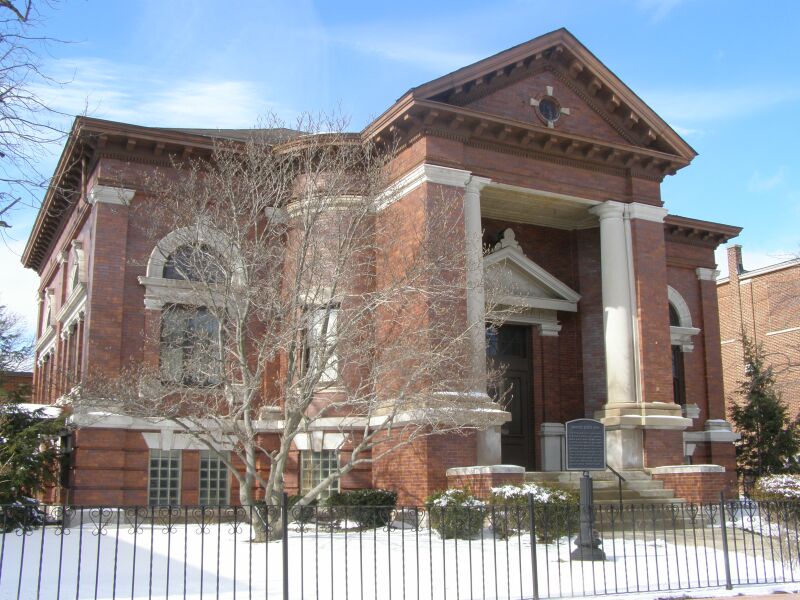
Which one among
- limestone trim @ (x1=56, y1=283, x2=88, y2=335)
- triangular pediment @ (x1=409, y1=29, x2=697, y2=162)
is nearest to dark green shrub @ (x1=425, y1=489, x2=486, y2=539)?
triangular pediment @ (x1=409, y1=29, x2=697, y2=162)

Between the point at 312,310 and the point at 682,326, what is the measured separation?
14.9 m

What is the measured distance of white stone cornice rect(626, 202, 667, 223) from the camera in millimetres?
21906

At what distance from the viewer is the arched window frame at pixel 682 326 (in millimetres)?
26609

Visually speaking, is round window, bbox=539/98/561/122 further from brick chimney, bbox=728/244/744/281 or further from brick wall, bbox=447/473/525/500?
brick chimney, bbox=728/244/744/281

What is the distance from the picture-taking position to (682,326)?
2688cm

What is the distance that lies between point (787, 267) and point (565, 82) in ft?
63.1

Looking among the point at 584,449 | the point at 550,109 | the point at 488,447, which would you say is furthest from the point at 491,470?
the point at 550,109

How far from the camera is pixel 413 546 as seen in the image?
1417 cm

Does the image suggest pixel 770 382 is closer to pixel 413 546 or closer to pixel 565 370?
pixel 565 370

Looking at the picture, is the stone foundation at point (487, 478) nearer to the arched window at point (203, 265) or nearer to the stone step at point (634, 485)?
the stone step at point (634, 485)

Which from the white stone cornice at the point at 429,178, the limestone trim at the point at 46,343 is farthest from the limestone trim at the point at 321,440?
the limestone trim at the point at 46,343

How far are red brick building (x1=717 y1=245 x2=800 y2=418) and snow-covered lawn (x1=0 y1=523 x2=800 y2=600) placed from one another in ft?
75.4

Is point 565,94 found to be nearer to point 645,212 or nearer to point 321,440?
point 645,212

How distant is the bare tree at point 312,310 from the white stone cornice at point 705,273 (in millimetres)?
11942
